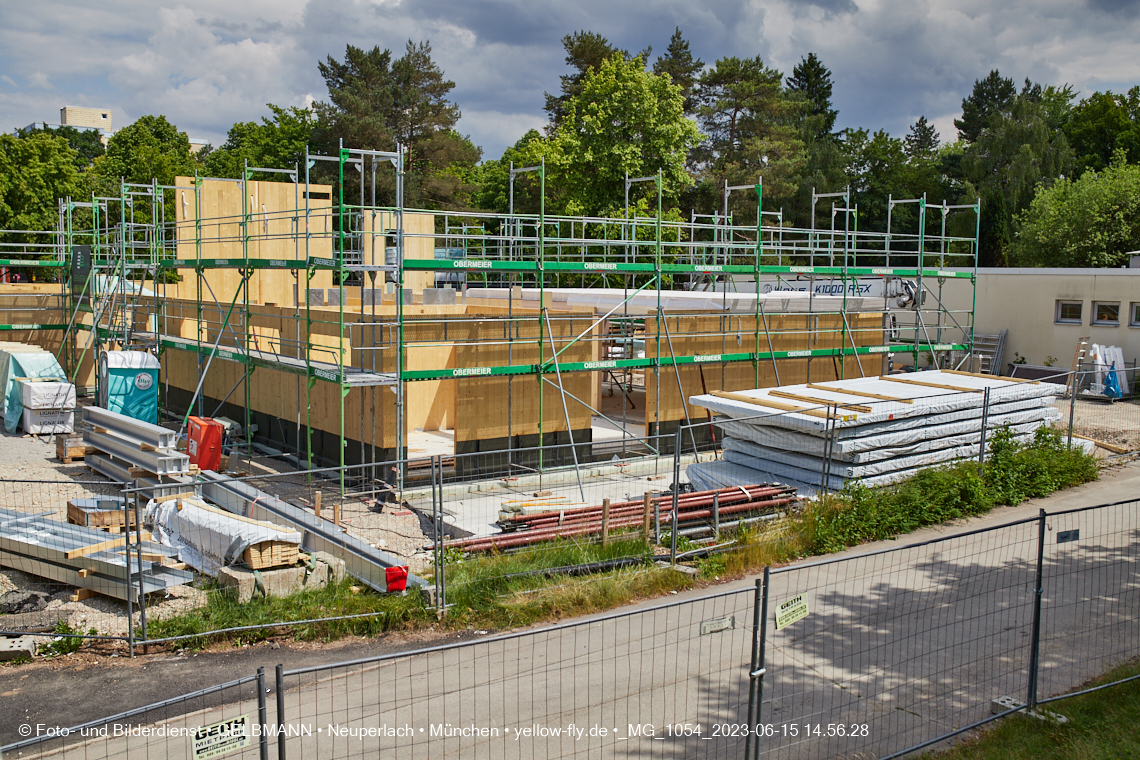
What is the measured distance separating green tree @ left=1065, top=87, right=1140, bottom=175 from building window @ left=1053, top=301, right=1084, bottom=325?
1020 inches

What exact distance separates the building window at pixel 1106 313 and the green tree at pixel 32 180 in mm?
39643

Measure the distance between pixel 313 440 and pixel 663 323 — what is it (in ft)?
21.3

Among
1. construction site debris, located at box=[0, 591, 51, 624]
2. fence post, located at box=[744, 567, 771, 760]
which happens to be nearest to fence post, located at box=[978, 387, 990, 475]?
fence post, located at box=[744, 567, 771, 760]

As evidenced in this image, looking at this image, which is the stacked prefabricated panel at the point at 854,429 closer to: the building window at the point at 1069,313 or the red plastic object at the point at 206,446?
the red plastic object at the point at 206,446

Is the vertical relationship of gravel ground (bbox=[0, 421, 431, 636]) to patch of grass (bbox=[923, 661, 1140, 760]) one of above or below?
below

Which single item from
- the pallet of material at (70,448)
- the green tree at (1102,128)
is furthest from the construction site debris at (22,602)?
the green tree at (1102,128)

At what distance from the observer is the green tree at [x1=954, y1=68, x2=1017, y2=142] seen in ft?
202

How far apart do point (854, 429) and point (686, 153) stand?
30.2 m

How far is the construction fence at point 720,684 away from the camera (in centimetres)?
574

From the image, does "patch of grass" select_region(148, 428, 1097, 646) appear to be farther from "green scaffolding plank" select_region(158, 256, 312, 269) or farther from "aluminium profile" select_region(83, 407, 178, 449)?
"green scaffolding plank" select_region(158, 256, 312, 269)

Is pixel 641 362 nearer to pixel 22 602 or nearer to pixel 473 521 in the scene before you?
pixel 473 521

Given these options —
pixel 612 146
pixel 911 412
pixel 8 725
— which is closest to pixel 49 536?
pixel 8 725

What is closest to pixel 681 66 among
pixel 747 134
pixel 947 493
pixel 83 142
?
pixel 747 134

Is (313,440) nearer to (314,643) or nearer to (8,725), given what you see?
(314,643)
